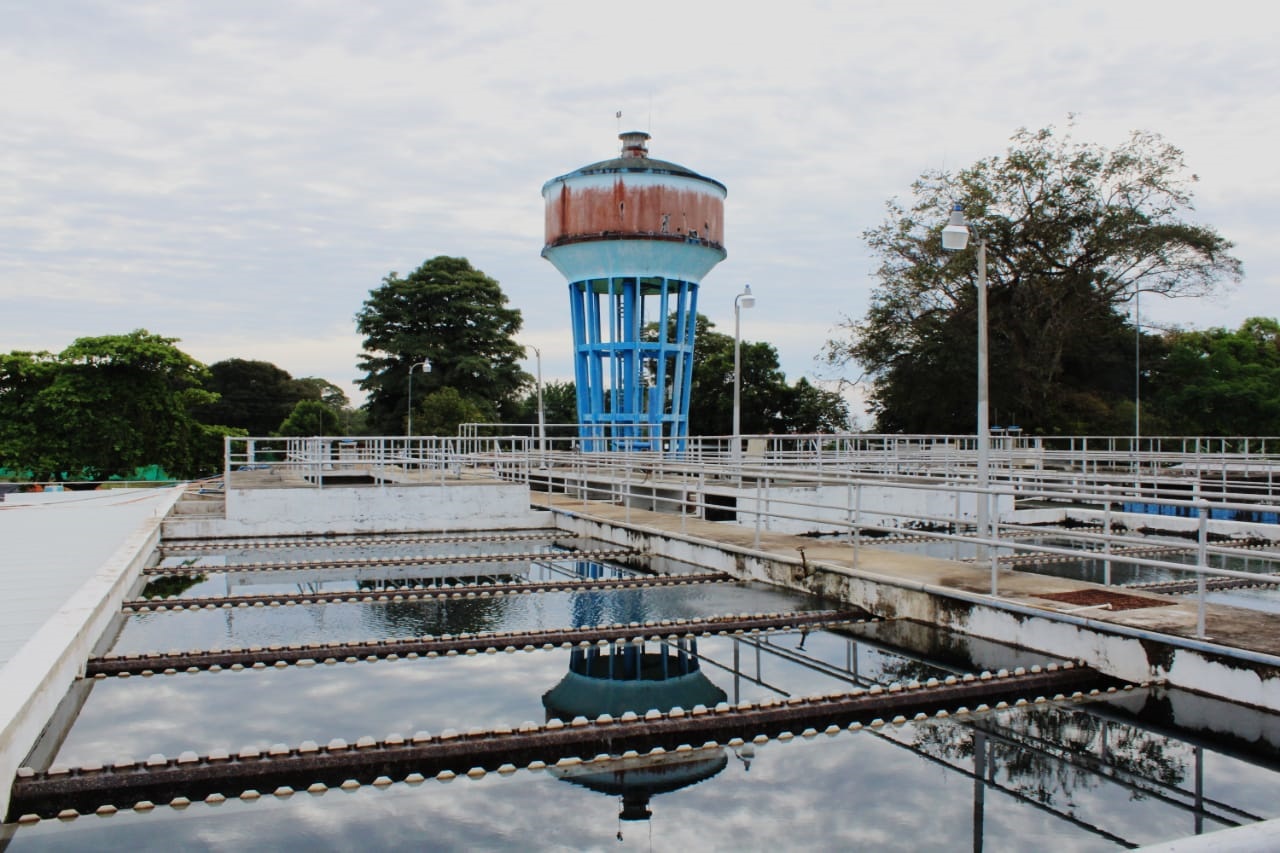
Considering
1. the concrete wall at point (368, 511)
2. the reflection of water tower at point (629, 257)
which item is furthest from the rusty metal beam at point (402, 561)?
the reflection of water tower at point (629, 257)

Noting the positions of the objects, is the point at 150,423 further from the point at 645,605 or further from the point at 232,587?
the point at 645,605

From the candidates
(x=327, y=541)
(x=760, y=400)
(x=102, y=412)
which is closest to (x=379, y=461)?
(x=327, y=541)

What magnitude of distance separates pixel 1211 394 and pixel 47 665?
4706 centimetres

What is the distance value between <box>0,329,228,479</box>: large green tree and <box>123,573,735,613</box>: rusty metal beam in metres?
29.8

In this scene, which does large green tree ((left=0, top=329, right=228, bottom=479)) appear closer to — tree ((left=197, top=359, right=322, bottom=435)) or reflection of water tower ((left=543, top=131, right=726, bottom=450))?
reflection of water tower ((left=543, top=131, right=726, bottom=450))

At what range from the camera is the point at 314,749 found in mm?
6008

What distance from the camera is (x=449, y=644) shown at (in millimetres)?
9305

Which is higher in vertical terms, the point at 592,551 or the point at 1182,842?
Result: the point at 1182,842

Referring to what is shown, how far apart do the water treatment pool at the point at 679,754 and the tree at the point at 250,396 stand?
68529mm

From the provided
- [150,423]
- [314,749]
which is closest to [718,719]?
[314,749]

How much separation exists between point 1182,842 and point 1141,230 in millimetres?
44659

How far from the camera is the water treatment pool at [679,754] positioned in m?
5.07

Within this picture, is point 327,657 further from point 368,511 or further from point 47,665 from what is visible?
point 368,511

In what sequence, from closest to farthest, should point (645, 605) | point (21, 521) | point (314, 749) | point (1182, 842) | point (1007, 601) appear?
point (1182, 842)
point (314, 749)
point (1007, 601)
point (645, 605)
point (21, 521)
